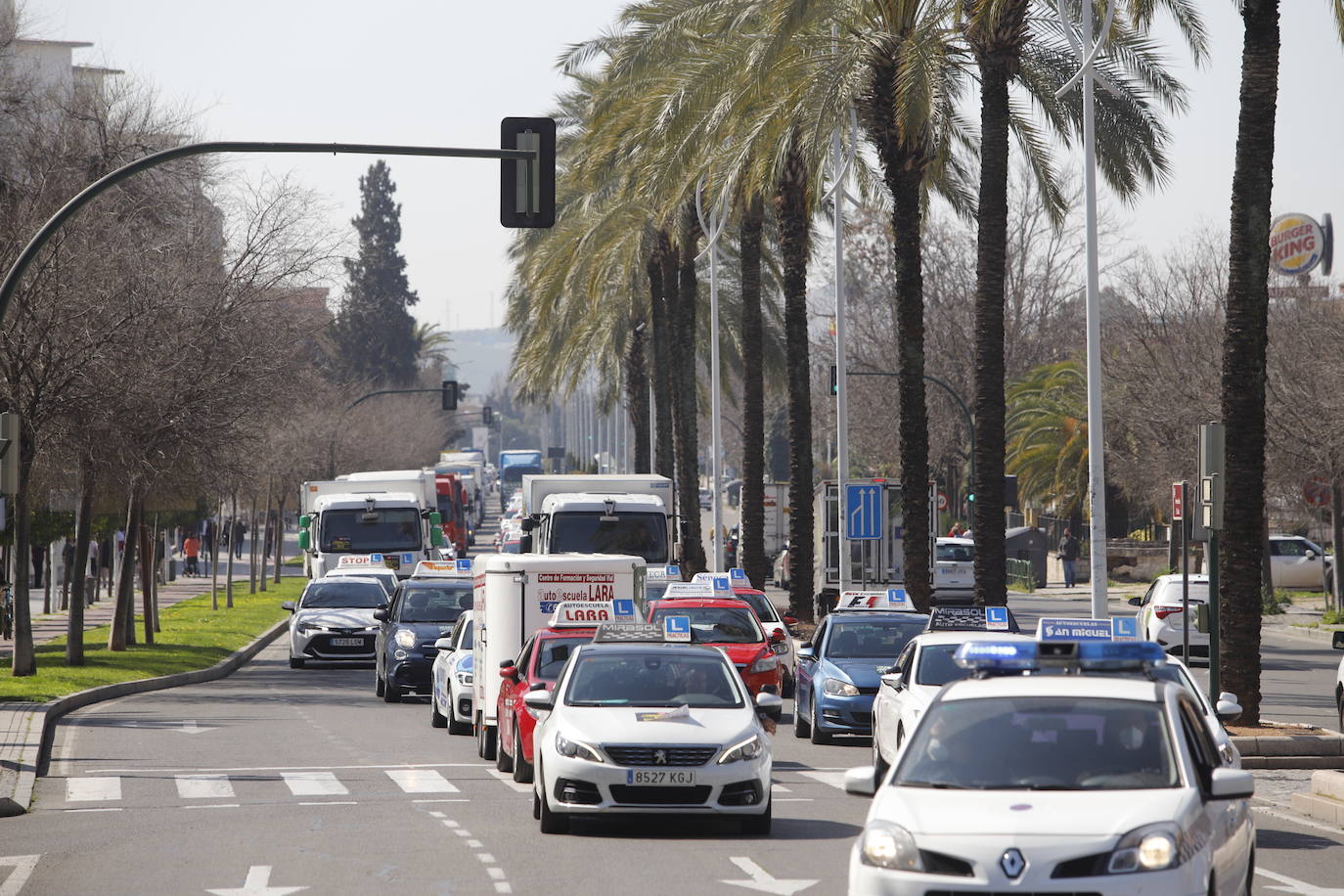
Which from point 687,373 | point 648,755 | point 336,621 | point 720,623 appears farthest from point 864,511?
point 648,755

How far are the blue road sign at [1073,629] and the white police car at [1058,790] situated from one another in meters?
2.15

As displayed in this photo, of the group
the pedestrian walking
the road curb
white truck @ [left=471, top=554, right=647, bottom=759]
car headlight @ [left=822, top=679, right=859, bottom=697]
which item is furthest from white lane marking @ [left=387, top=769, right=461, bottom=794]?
the pedestrian walking

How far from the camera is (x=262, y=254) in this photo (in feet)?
109

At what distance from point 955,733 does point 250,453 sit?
29611mm

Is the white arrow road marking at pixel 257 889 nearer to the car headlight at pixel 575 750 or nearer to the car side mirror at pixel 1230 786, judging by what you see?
the car headlight at pixel 575 750

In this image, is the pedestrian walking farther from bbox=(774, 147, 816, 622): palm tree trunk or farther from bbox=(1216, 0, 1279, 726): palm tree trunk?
bbox=(1216, 0, 1279, 726): palm tree trunk

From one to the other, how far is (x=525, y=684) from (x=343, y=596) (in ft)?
60.6

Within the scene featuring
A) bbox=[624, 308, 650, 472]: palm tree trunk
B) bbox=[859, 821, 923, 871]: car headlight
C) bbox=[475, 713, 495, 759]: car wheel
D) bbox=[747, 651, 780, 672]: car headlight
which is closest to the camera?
bbox=[859, 821, 923, 871]: car headlight

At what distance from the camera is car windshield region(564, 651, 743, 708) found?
47.2ft

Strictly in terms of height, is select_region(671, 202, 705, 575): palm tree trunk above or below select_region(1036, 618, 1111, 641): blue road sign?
above

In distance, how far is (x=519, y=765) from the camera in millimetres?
16859

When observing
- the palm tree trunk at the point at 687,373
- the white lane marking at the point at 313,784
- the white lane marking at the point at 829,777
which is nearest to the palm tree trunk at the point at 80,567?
the white lane marking at the point at 313,784

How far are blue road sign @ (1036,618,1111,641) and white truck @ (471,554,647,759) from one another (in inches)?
255

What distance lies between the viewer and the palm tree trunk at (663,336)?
4806 centimetres
